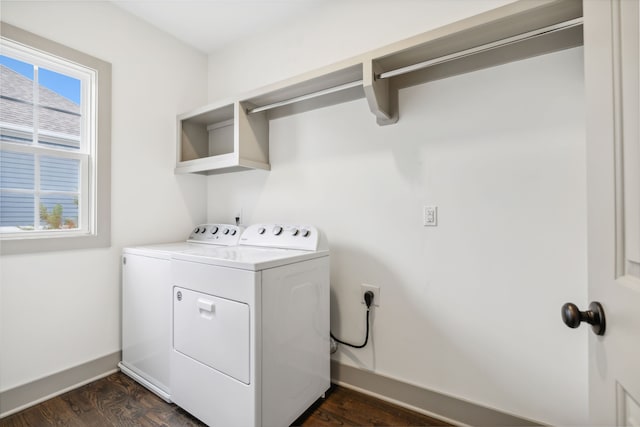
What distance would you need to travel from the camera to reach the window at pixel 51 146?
1.61 metres

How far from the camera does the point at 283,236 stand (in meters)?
1.79

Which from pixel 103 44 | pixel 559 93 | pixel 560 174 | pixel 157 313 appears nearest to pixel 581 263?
pixel 560 174

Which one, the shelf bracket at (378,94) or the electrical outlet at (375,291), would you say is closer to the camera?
the shelf bracket at (378,94)

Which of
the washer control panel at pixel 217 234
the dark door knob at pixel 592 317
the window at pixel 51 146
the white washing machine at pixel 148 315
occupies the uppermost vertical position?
the window at pixel 51 146

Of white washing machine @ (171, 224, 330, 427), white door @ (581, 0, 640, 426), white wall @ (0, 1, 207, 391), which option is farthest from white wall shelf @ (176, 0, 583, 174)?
white washing machine @ (171, 224, 330, 427)

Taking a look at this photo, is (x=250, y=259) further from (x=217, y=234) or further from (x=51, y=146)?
(x=51, y=146)

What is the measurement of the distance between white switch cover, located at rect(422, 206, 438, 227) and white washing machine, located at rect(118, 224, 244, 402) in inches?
49.9

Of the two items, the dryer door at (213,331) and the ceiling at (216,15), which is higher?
the ceiling at (216,15)

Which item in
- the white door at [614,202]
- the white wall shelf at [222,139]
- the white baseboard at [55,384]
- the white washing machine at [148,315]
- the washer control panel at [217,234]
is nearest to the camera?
the white door at [614,202]

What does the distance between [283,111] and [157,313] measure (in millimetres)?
1576

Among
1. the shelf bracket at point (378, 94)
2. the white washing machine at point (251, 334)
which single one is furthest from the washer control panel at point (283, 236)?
the shelf bracket at point (378, 94)

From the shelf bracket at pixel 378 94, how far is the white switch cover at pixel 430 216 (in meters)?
0.55

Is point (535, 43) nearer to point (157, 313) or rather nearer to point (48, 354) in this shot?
point (157, 313)

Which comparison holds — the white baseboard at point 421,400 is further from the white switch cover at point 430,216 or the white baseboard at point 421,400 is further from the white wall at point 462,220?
the white switch cover at point 430,216
